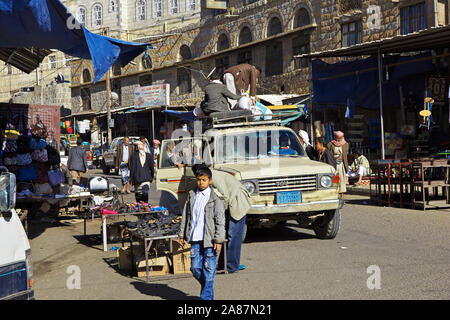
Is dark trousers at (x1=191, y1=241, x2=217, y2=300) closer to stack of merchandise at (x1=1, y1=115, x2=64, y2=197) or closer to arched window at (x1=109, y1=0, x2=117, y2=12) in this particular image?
stack of merchandise at (x1=1, y1=115, x2=64, y2=197)

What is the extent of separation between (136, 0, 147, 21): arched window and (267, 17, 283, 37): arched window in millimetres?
23232

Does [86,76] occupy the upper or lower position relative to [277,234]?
upper

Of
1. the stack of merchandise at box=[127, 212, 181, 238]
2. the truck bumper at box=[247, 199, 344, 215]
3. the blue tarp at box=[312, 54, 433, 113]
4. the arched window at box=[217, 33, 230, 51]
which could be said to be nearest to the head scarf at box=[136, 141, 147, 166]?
the stack of merchandise at box=[127, 212, 181, 238]

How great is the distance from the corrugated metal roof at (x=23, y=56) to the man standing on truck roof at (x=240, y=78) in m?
4.92

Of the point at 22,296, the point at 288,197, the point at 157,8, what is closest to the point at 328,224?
the point at 288,197

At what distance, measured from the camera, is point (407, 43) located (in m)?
16.5

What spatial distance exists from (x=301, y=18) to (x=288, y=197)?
22.1 meters

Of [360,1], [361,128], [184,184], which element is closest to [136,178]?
[184,184]

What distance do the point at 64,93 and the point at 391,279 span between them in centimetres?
4823

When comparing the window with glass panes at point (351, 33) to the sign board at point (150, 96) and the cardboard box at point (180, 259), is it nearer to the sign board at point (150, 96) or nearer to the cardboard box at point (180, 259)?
the sign board at point (150, 96)

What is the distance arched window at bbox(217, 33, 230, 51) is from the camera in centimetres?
3595

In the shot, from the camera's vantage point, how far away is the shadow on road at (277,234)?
1000 cm

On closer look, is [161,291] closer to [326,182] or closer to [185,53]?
[326,182]

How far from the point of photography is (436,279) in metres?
6.57
